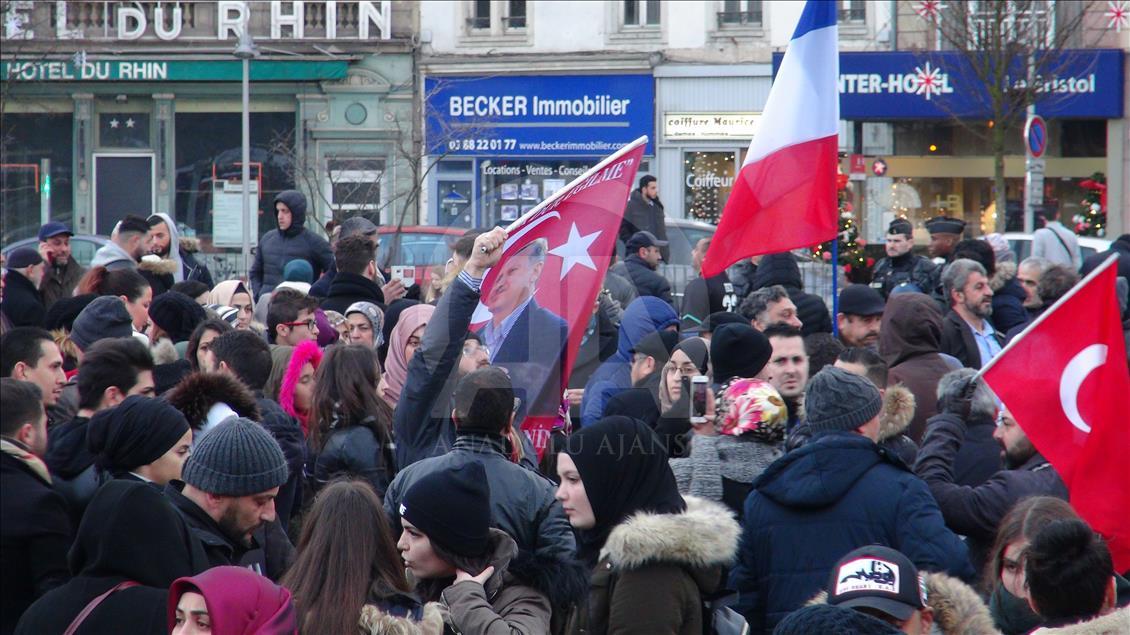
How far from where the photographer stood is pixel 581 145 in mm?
28312

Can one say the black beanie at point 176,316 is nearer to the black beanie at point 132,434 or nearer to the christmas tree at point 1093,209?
the black beanie at point 132,434

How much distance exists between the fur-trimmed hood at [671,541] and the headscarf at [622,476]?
0.57ft

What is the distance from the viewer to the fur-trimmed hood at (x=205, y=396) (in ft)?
18.4

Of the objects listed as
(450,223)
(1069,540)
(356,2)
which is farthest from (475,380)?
(356,2)

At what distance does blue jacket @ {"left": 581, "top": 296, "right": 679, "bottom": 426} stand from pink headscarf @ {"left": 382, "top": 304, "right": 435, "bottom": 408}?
963 mm

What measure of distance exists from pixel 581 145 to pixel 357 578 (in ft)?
81.0

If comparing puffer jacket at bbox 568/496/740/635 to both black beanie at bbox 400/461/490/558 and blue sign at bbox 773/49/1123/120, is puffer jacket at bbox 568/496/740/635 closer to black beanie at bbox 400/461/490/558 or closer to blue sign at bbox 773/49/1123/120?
black beanie at bbox 400/461/490/558

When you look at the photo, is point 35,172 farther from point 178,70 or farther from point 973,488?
point 973,488

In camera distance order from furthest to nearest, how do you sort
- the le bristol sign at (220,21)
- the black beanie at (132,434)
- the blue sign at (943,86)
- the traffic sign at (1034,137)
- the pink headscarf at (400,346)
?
the le bristol sign at (220,21) < the blue sign at (943,86) < the traffic sign at (1034,137) < the pink headscarf at (400,346) < the black beanie at (132,434)

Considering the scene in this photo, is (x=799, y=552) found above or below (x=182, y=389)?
below

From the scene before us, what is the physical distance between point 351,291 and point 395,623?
5.41 metres

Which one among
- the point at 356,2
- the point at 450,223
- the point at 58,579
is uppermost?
A: the point at 356,2

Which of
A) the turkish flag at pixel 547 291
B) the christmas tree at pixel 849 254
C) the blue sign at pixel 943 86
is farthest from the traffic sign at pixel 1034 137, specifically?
the turkish flag at pixel 547 291

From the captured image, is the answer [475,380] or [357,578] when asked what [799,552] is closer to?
[475,380]
